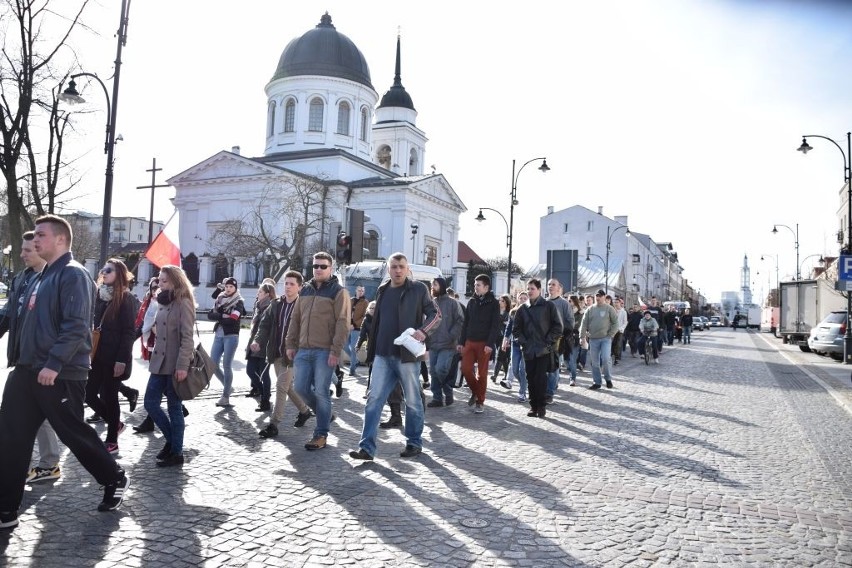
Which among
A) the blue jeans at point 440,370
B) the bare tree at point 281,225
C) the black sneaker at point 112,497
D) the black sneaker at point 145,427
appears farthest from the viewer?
the bare tree at point 281,225

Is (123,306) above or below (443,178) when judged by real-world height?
below

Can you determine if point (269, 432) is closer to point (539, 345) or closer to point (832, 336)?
point (539, 345)

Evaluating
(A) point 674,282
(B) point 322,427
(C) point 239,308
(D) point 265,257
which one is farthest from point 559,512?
(A) point 674,282

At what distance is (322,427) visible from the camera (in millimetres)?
6816

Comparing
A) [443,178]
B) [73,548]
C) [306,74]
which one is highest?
[306,74]

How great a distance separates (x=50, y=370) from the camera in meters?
4.12

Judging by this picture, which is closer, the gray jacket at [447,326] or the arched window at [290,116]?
the gray jacket at [447,326]

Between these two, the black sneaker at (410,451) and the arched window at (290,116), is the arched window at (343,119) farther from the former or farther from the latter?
the black sneaker at (410,451)

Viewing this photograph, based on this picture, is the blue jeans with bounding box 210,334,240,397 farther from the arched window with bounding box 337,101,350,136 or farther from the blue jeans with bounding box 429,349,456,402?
the arched window with bounding box 337,101,350,136

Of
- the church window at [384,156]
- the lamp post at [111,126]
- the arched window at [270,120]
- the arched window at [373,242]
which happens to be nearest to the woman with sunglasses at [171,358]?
the lamp post at [111,126]

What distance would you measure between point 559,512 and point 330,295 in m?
3.14

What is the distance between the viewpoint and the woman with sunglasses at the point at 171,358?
5922 mm

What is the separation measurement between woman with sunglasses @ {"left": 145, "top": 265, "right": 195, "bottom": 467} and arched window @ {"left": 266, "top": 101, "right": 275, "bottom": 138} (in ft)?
167

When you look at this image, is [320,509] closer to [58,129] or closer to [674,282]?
[58,129]
